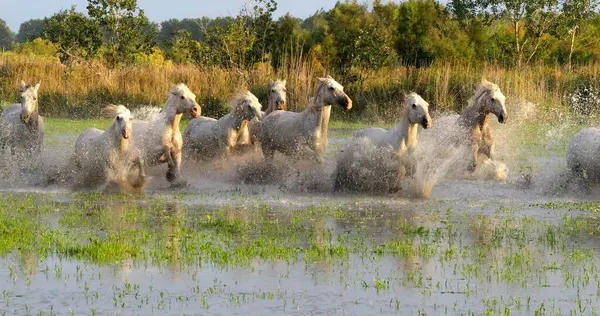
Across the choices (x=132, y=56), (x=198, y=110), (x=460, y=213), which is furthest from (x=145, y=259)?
(x=132, y=56)

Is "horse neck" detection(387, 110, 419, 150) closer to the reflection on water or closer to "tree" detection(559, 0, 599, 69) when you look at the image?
the reflection on water

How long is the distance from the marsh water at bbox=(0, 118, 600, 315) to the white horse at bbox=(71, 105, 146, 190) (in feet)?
1.54

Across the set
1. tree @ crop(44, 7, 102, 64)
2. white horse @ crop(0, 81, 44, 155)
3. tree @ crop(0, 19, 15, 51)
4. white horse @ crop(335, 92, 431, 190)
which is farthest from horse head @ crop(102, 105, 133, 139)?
tree @ crop(0, 19, 15, 51)

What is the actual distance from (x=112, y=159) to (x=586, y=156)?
20.9ft

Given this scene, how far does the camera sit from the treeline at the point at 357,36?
3462cm

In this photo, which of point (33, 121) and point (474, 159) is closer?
point (474, 159)

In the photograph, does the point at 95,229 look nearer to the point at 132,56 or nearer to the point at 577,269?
the point at 577,269

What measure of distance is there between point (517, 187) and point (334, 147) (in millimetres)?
6269

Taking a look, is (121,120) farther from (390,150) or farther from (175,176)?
(390,150)

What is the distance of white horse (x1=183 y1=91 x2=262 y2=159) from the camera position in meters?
17.7

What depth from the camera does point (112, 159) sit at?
615 inches

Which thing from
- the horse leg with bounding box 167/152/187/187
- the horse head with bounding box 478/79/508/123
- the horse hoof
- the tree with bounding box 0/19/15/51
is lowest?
the tree with bounding box 0/19/15/51

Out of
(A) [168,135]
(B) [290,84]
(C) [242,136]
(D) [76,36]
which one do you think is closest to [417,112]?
(A) [168,135]

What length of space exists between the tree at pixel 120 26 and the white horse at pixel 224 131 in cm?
2005
